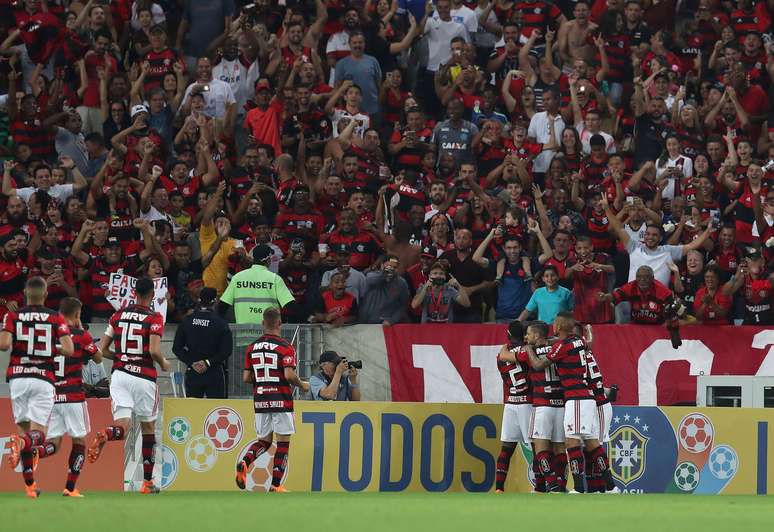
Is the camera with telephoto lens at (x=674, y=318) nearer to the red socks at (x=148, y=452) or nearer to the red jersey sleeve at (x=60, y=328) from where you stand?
the red socks at (x=148, y=452)

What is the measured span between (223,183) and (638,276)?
6.12 m

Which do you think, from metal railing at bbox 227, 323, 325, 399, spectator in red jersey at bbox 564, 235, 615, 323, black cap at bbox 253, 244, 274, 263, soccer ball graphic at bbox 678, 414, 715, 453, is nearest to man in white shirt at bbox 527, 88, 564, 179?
spectator in red jersey at bbox 564, 235, 615, 323

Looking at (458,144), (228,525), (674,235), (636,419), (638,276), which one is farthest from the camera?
(458,144)

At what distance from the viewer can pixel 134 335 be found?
14.9m

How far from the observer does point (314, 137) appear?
912 inches

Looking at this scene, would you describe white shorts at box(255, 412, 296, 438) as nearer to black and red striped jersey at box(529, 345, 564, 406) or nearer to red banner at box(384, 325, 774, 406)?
black and red striped jersey at box(529, 345, 564, 406)

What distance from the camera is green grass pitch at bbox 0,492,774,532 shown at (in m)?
10.5

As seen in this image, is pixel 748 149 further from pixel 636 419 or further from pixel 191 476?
pixel 191 476

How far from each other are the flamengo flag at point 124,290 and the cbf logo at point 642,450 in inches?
241

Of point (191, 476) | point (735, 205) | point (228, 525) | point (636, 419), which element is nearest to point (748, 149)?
point (735, 205)

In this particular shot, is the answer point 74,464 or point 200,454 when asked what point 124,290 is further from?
point 74,464

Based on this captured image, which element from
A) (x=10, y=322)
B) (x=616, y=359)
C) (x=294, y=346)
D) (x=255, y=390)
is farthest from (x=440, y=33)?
(x=10, y=322)

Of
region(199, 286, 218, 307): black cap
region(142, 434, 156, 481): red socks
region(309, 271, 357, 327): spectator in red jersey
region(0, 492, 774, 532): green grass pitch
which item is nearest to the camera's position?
region(0, 492, 774, 532): green grass pitch

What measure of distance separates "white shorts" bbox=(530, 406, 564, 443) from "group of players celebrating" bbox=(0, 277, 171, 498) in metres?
4.45
